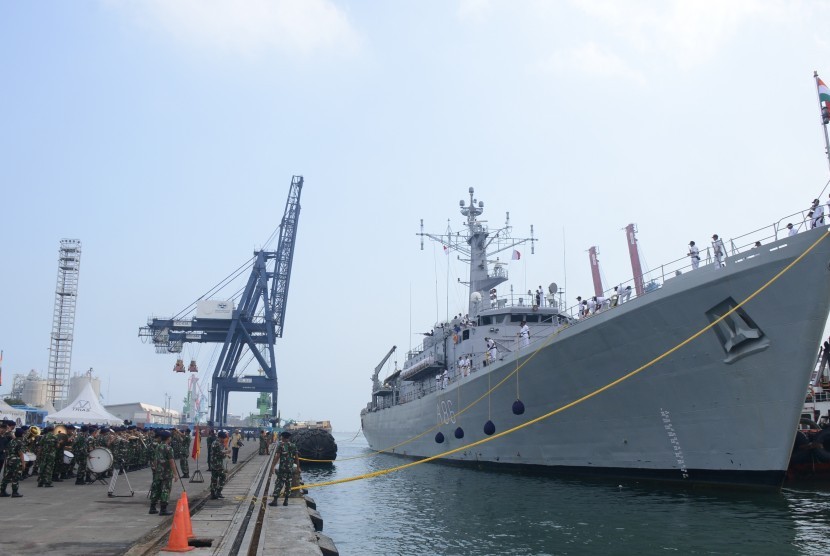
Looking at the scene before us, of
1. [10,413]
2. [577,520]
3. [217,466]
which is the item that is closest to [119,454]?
[217,466]

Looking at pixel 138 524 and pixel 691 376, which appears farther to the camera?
pixel 691 376

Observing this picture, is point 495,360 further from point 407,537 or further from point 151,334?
point 151,334

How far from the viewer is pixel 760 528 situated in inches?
418

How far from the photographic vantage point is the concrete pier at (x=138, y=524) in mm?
7312

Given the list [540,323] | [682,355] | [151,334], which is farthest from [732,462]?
[151,334]

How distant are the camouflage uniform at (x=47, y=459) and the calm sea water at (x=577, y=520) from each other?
6117 mm

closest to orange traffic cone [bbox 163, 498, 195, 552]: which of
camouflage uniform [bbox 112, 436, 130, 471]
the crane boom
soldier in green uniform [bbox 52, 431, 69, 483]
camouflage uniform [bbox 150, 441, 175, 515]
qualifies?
camouflage uniform [bbox 150, 441, 175, 515]

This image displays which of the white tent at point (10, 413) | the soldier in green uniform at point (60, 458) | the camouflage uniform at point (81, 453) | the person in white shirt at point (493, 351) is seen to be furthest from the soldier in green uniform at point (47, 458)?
the white tent at point (10, 413)

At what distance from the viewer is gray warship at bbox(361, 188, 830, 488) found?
41.3ft

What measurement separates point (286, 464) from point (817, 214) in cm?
1156

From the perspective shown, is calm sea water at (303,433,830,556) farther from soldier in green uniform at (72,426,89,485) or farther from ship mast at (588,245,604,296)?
ship mast at (588,245,604,296)

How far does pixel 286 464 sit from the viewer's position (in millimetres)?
11414

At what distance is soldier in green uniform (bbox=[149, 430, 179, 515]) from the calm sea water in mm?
2996

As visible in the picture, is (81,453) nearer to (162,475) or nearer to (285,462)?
(162,475)
